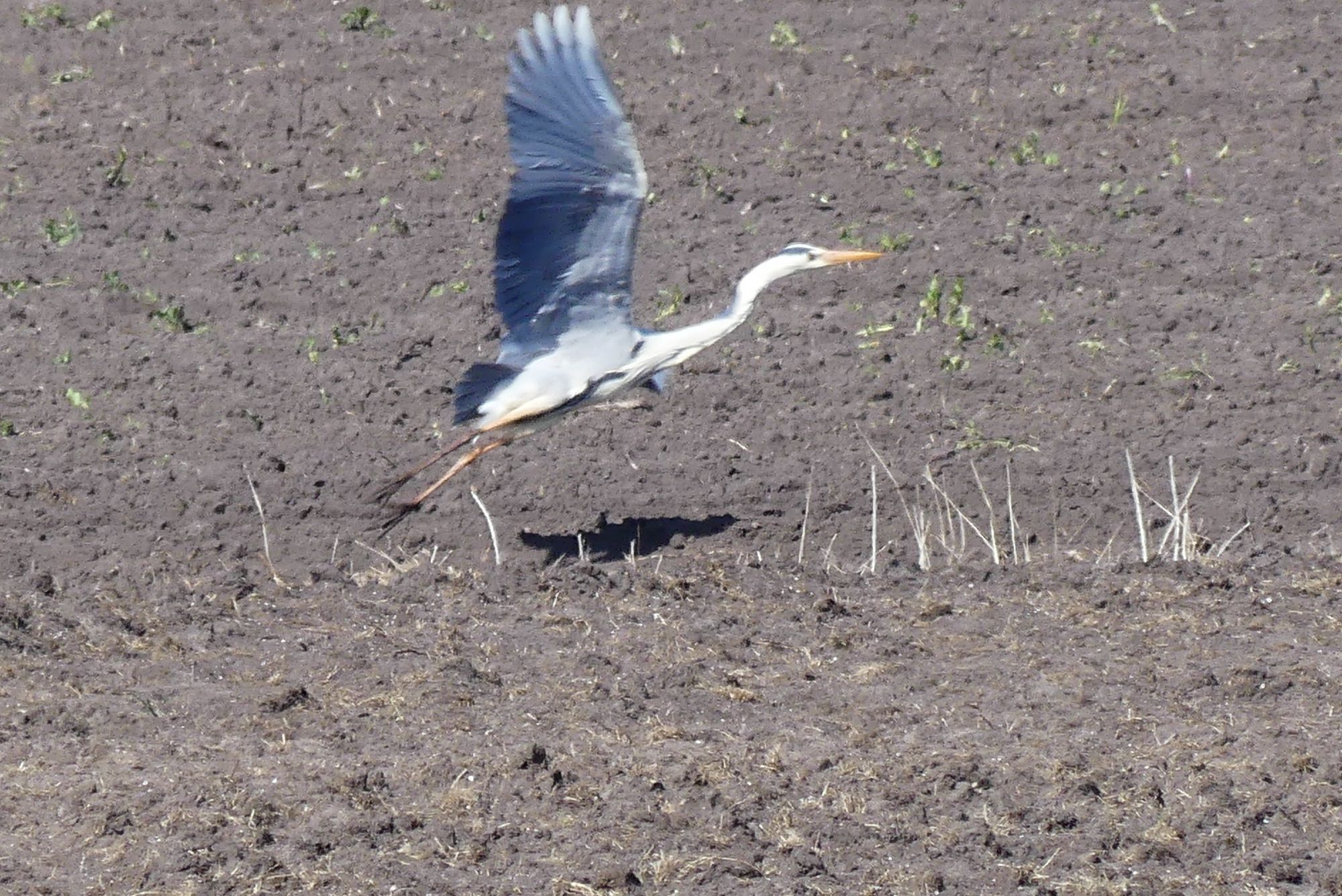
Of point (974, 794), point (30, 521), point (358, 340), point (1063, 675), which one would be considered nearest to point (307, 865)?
point (974, 794)

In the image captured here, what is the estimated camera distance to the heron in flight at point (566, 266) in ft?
20.0

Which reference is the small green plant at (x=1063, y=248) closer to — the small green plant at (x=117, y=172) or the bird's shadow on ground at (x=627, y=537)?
the bird's shadow on ground at (x=627, y=537)

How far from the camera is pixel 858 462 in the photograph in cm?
742

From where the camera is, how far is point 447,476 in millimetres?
6816

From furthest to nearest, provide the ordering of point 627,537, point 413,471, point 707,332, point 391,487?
point 627,537 → point 391,487 → point 413,471 → point 707,332

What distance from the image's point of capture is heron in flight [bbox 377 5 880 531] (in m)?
6.09

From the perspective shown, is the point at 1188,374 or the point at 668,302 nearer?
the point at 1188,374

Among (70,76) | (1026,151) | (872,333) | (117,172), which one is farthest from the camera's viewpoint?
(70,76)

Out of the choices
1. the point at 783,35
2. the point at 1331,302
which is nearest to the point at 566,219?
the point at 1331,302

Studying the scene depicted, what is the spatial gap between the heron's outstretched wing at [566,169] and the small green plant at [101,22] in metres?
5.22

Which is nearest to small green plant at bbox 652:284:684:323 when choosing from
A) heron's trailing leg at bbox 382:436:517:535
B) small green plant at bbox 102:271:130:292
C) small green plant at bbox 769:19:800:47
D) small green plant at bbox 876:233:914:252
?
small green plant at bbox 876:233:914:252

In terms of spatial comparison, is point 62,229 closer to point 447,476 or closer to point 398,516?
point 398,516

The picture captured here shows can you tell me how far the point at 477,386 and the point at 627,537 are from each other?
2.76 feet

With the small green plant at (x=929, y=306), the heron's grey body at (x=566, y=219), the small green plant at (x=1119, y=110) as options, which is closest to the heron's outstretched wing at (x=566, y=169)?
the heron's grey body at (x=566, y=219)
